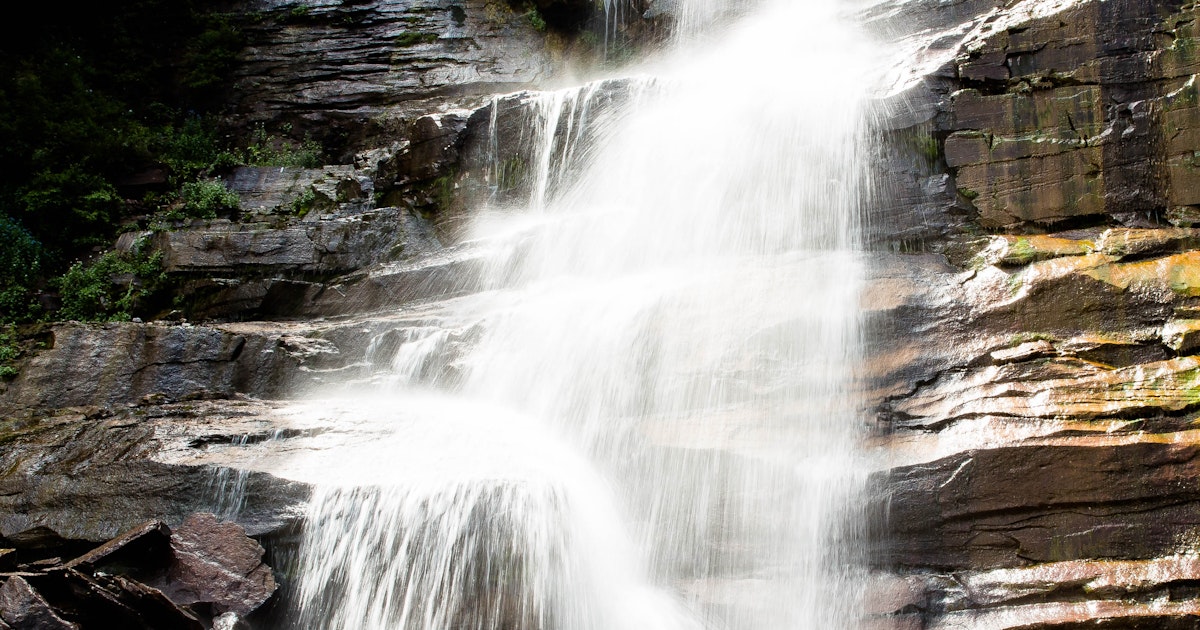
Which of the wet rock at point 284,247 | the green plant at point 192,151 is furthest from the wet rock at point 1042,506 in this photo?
the green plant at point 192,151

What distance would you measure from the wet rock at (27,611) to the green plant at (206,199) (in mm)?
7729

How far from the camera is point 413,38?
1491 centimetres

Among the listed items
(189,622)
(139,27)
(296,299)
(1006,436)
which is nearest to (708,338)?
(1006,436)

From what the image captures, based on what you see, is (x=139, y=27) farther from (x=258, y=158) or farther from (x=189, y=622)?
(x=189, y=622)

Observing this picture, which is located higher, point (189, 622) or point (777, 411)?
point (777, 411)

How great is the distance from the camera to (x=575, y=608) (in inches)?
213

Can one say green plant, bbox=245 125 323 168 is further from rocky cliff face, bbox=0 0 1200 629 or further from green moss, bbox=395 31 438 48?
rocky cliff face, bbox=0 0 1200 629

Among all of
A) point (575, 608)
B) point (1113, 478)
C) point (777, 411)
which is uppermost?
point (777, 411)

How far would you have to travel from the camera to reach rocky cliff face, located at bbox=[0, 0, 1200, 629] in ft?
17.5

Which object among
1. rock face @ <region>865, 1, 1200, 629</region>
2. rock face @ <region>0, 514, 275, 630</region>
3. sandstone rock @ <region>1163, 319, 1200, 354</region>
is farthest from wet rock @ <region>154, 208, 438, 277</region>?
sandstone rock @ <region>1163, 319, 1200, 354</region>

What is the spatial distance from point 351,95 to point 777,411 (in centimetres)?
1165

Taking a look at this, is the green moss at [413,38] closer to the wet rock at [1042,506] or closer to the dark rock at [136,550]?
the dark rock at [136,550]

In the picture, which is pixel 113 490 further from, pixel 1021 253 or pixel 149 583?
pixel 1021 253

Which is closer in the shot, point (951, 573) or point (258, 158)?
point (951, 573)
